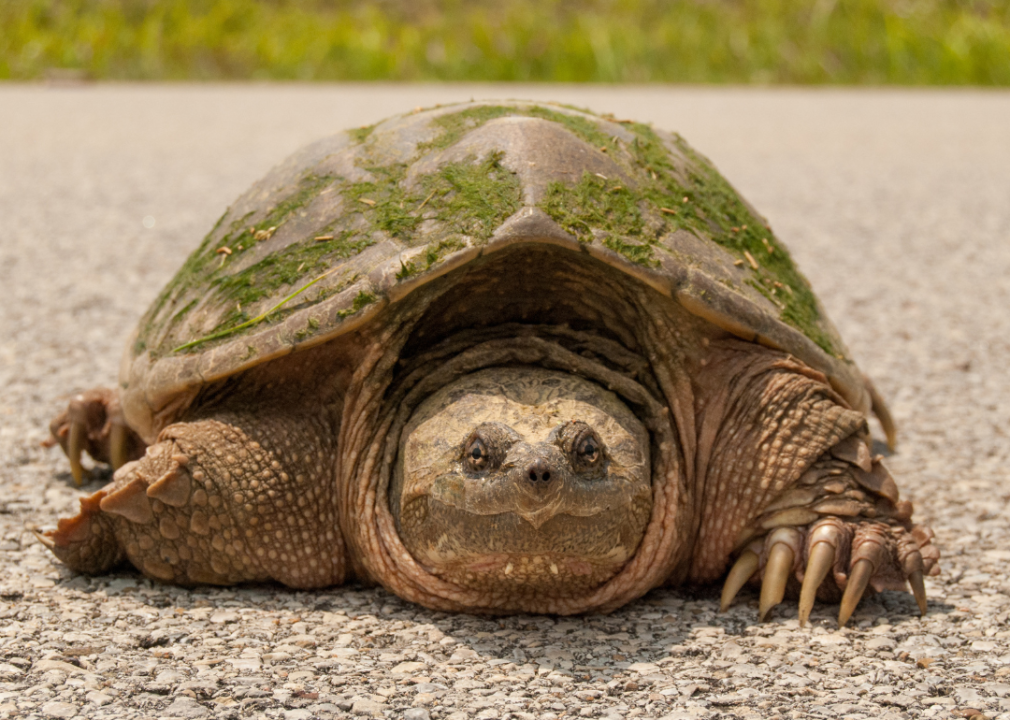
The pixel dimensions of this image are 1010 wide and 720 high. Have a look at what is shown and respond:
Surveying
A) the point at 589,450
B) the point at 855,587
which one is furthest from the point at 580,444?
the point at 855,587

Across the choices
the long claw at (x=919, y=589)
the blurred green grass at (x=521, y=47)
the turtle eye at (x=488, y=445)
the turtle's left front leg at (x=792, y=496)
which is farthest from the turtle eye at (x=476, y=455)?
the blurred green grass at (x=521, y=47)

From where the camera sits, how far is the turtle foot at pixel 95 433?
3141 mm

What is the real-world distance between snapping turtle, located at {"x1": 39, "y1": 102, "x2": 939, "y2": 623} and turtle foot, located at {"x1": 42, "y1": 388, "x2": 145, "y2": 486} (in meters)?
0.38

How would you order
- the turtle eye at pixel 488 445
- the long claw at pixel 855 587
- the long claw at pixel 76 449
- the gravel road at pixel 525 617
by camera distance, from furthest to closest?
the long claw at pixel 76 449
the long claw at pixel 855 587
the turtle eye at pixel 488 445
the gravel road at pixel 525 617

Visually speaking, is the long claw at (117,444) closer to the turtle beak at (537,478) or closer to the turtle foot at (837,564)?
the turtle beak at (537,478)

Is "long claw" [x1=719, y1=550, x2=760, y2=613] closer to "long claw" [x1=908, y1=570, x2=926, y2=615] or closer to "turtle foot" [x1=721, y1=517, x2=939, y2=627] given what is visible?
"turtle foot" [x1=721, y1=517, x2=939, y2=627]

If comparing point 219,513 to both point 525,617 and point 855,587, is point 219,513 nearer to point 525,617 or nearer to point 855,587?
point 525,617

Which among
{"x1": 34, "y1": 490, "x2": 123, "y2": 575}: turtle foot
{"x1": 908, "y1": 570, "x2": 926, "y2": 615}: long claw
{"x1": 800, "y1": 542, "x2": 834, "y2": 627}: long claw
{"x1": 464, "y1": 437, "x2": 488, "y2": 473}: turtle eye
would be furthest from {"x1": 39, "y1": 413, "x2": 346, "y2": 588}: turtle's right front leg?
{"x1": 908, "y1": 570, "x2": 926, "y2": 615}: long claw

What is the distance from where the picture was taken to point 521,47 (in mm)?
11781

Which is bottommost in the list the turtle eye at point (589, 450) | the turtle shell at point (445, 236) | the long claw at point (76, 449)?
the long claw at point (76, 449)

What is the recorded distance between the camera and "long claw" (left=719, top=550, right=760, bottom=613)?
8.25ft

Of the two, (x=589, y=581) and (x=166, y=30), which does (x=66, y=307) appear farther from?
(x=166, y=30)

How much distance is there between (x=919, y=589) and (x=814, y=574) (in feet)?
0.75

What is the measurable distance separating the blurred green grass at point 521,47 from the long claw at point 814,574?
31.4ft
